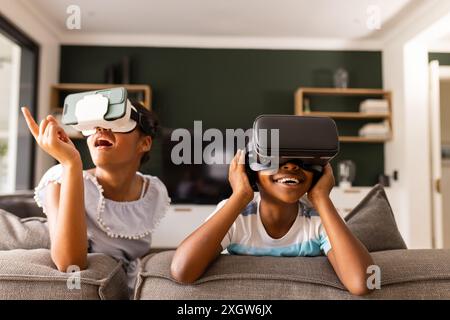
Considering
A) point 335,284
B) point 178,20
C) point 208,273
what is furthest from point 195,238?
point 178,20

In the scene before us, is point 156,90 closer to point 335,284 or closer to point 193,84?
point 193,84

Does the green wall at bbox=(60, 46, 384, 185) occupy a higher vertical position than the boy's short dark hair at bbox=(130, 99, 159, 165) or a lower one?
higher

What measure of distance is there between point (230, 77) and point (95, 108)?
6.13 ft

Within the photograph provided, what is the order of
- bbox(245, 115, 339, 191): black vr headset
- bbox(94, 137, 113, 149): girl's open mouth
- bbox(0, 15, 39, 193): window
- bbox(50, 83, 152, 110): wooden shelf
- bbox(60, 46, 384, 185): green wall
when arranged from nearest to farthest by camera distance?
bbox(245, 115, 339, 191): black vr headset → bbox(94, 137, 113, 149): girl's open mouth → bbox(0, 15, 39, 193): window → bbox(50, 83, 152, 110): wooden shelf → bbox(60, 46, 384, 185): green wall

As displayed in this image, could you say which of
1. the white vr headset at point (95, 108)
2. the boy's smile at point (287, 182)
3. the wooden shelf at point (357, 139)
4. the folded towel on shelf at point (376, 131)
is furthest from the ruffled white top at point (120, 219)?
the folded towel on shelf at point (376, 131)

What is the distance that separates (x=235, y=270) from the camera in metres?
0.43

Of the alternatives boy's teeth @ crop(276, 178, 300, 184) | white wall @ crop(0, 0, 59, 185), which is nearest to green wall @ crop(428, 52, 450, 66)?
boy's teeth @ crop(276, 178, 300, 184)

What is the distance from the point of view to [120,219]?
22.3 inches

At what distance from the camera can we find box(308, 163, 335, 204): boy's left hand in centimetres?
45

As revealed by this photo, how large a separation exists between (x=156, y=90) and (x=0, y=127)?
88 centimetres

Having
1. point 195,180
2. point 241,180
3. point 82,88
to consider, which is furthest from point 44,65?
point 241,180

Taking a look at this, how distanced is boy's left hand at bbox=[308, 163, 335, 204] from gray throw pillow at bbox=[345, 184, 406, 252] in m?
0.13

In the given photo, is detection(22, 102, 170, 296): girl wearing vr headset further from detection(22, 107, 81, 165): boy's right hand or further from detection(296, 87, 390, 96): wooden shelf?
detection(296, 87, 390, 96): wooden shelf
